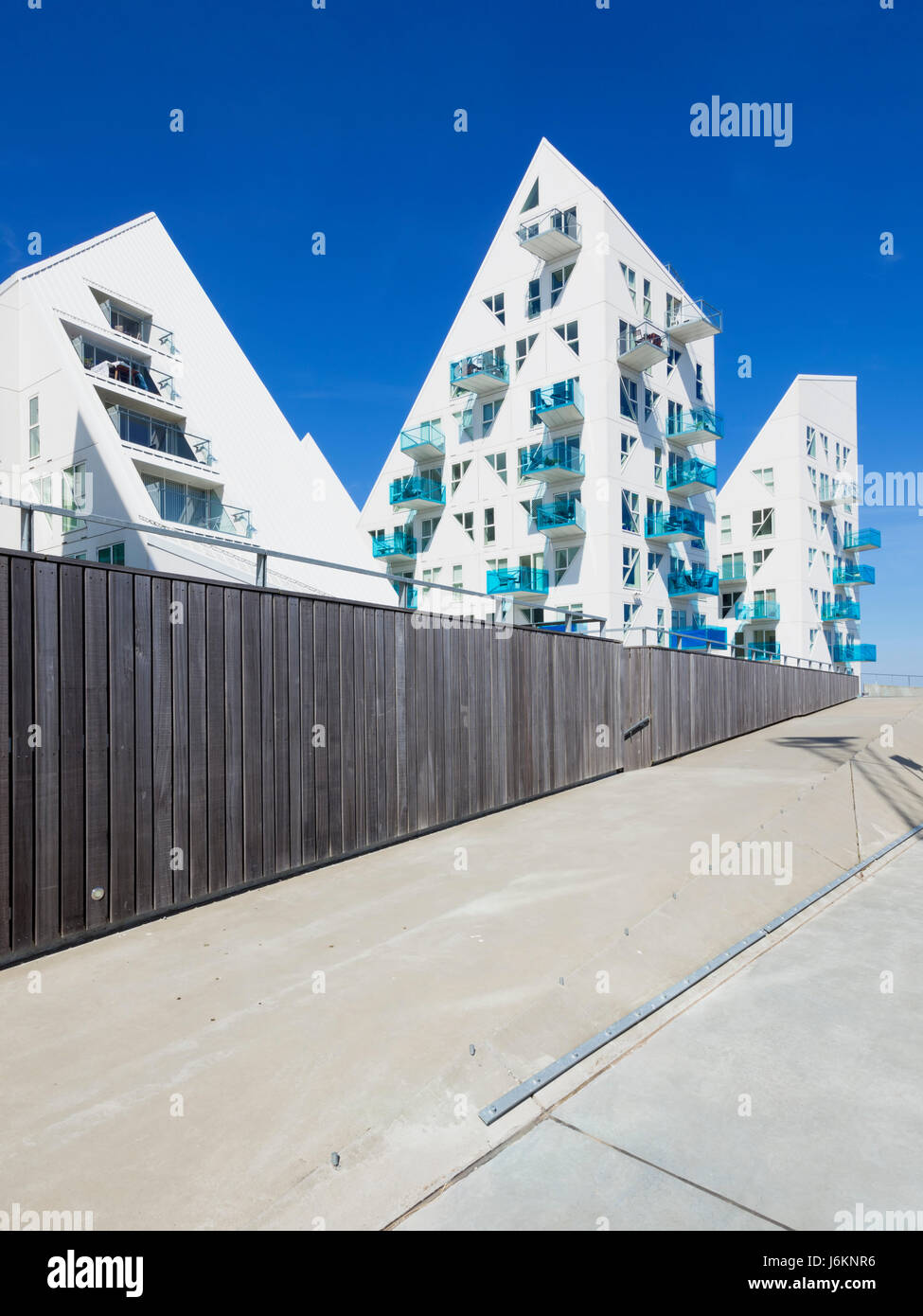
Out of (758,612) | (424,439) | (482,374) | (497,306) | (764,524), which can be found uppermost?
(497,306)

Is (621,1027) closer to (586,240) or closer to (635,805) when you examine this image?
(635,805)

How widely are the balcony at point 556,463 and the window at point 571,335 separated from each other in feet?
12.0

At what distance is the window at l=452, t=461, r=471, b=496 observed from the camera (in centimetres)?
3484

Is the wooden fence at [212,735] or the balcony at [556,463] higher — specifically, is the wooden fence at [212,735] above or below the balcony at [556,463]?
below

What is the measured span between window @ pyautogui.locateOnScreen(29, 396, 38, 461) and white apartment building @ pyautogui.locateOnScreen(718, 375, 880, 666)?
34169 mm

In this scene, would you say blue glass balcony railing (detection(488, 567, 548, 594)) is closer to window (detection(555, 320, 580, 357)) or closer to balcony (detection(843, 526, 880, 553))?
window (detection(555, 320, 580, 357))

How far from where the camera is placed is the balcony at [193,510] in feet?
79.9

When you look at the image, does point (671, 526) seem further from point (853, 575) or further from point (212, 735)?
point (212, 735)

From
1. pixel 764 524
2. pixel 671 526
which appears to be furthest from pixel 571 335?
pixel 764 524

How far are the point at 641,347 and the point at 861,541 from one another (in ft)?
84.0

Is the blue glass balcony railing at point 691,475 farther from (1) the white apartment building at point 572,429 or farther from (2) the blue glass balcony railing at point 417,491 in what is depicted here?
(2) the blue glass balcony railing at point 417,491

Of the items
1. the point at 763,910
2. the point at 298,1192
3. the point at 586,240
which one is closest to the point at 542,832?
the point at 763,910

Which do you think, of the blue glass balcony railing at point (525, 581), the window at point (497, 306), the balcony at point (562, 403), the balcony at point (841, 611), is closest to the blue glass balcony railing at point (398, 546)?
the blue glass balcony railing at point (525, 581)

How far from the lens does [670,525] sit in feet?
102
